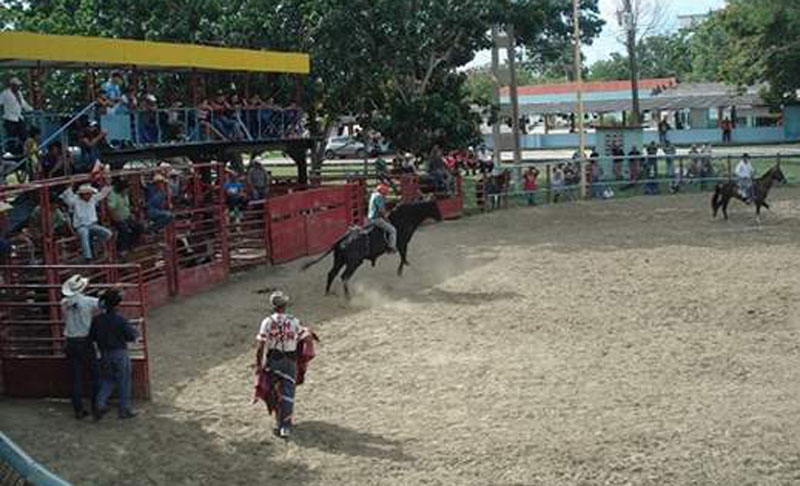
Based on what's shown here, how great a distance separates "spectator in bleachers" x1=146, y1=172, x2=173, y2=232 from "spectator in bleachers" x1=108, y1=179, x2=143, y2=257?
632mm

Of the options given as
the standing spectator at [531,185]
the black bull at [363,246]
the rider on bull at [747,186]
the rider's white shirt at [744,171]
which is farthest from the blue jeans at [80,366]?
the standing spectator at [531,185]

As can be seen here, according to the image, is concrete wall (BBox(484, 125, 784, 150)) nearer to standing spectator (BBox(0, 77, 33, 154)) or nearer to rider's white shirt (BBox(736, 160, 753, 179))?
rider's white shirt (BBox(736, 160, 753, 179))

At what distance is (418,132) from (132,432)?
894 inches

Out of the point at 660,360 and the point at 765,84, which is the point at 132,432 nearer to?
the point at 660,360

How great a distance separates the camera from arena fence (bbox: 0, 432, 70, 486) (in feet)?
17.1

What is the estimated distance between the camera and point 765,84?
2258 inches

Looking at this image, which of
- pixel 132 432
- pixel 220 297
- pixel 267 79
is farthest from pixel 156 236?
pixel 267 79

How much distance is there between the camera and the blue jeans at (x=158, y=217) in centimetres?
1767

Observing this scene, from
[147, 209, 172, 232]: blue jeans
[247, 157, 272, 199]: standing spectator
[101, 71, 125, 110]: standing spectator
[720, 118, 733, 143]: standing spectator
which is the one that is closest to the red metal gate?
[147, 209, 172, 232]: blue jeans

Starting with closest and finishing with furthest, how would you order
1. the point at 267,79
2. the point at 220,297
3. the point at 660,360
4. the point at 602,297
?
the point at 660,360 → the point at 602,297 → the point at 220,297 → the point at 267,79

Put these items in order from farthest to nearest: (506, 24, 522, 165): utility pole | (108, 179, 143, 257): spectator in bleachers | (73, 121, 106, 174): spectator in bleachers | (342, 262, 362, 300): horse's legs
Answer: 1. (506, 24, 522, 165): utility pole
2. (73, 121, 106, 174): spectator in bleachers
3. (342, 262, 362, 300): horse's legs
4. (108, 179, 143, 257): spectator in bleachers

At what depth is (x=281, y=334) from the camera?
10195mm

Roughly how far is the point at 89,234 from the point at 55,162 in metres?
3.39

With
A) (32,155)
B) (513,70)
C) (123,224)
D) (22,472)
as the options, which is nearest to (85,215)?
(123,224)
